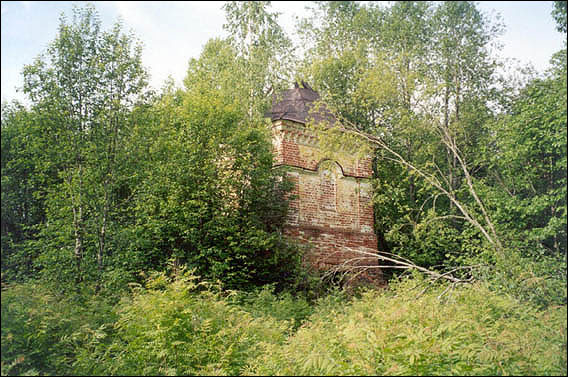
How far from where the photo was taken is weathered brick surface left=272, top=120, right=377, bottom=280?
1544 cm

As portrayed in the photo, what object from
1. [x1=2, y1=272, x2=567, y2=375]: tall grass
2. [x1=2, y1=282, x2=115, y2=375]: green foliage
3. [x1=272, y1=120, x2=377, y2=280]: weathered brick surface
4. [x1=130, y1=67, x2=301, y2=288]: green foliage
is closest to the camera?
[x1=2, y1=272, x2=567, y2=375]: tall grass

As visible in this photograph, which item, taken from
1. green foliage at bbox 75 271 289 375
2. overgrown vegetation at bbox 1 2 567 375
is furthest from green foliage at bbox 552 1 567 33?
green foliage at bbox 75 271 289 375

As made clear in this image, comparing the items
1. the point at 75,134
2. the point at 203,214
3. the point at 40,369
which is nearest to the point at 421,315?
the point at 40,369

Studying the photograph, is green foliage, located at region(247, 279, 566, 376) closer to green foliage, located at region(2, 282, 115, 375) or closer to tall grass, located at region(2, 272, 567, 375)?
tall grass, located at region(2, 272, 567, 375)

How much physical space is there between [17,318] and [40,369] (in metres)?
0.76

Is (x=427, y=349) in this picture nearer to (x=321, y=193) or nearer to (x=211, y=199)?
(x=211, y=199)

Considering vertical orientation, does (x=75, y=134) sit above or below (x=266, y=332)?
above

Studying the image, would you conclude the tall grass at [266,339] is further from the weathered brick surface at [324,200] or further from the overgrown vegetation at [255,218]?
the weathered brick surface at [324,200]

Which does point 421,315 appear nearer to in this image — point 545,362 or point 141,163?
point 545,362

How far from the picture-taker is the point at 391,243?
66.7 feet

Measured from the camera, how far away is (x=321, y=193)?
52.8ft

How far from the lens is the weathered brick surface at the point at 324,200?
1544 cm

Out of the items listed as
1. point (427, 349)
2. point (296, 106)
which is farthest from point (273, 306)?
point (296, 106)

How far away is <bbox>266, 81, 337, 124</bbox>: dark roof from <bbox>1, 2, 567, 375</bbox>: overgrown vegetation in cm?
52
